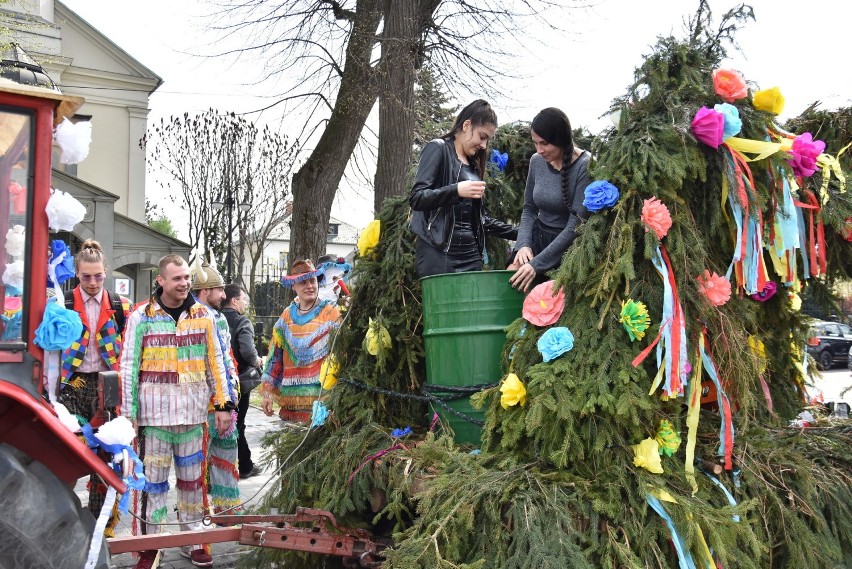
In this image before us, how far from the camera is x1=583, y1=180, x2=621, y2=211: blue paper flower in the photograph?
3.04 metres

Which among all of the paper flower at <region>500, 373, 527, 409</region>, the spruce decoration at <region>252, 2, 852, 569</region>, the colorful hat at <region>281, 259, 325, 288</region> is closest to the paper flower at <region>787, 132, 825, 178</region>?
the spruce decoration at <region>252, 2, 852, 569</region>

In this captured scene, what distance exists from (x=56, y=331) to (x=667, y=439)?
2.19 meters

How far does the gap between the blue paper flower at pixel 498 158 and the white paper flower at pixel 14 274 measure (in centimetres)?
267

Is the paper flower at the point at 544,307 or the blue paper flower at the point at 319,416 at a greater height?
the paper flower at the point at 544,307

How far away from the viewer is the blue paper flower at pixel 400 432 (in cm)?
376

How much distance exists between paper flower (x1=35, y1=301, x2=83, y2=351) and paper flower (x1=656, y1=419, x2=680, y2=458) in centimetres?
208

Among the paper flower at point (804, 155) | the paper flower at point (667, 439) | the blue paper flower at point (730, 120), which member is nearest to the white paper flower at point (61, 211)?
the paper flower at point (667, 439)

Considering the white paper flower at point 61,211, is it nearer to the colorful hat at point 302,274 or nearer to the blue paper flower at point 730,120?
the blue paper flower at point 730,120

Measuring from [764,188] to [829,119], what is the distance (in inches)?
41.7

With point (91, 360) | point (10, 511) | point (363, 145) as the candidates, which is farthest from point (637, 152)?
point (363, 145)

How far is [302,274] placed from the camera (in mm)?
6141

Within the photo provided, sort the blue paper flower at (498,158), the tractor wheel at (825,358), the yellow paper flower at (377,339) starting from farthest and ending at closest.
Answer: the tractor wheel at (825,358), the blue paper flower at (498,158), the yellow paper flower at (377,339)

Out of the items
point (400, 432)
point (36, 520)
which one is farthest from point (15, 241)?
point (400, 432)

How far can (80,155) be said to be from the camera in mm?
2773
